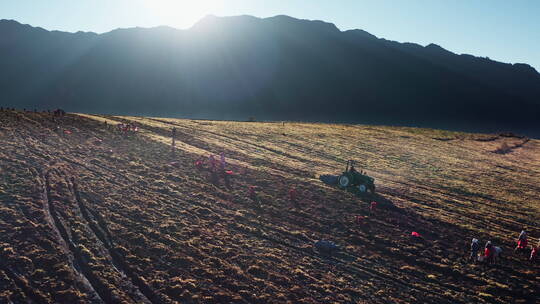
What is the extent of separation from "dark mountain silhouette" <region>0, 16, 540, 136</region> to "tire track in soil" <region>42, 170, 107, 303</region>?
121190 mm

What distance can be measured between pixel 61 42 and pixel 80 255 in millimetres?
202195

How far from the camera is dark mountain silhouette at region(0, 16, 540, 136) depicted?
148 metres

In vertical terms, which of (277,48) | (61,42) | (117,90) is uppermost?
(277,48)

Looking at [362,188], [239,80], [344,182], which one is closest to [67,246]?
[344,182]

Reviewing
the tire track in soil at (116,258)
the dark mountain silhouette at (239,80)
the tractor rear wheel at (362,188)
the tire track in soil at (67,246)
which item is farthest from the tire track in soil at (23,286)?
the dark mountain silhouette at (239,80)

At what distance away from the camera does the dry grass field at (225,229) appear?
12477 millimetres

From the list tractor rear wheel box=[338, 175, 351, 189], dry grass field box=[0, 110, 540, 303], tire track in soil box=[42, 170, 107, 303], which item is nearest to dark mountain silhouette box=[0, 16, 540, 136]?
dry grass field box=[0, 110, 540, 303]

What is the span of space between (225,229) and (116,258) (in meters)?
5.28

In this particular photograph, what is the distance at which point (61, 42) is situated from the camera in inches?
7023

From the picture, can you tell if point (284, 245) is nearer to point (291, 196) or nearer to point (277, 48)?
point (291, 196)

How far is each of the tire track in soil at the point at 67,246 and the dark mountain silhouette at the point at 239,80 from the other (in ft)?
398

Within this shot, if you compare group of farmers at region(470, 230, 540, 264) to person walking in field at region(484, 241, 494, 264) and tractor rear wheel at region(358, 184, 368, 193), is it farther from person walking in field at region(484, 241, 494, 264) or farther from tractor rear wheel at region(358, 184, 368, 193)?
tractor rear wheel at region(358, 184, 368, 193)

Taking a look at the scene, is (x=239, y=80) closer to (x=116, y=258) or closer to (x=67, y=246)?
(x=67, y=246)

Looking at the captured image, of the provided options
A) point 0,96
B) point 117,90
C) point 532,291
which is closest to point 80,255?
point 532,291
